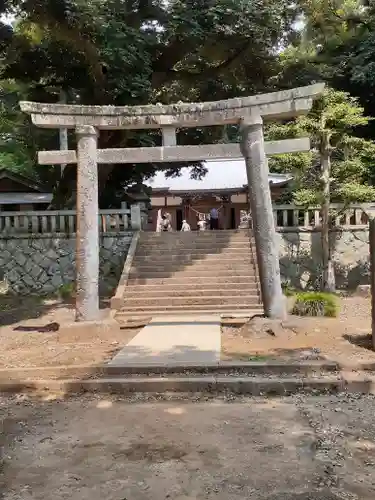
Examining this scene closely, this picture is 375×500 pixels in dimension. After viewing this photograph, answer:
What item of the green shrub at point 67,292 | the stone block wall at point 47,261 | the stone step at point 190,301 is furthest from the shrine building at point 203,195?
the stone step at point 190,301

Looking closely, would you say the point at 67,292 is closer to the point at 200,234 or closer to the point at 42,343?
the point at 200,234

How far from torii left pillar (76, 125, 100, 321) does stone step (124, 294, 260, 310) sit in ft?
8.72

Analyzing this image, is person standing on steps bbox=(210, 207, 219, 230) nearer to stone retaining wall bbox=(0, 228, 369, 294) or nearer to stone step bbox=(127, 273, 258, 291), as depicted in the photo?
stone retaining wall bbox=(0, 228, 369, 294)

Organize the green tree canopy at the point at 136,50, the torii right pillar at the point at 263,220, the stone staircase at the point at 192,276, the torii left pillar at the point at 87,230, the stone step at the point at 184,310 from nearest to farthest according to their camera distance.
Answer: the torii right pillar at the point at 263,220 < the torii left pillar at the point at 87,230 < the stone step at the point at 184,310 < the stone staircase at the point at 192,276 < the green tree canopy at the point at 136,50

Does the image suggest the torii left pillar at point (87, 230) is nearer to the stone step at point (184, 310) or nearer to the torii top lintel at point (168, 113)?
the torii top lintel at point (168, 113)

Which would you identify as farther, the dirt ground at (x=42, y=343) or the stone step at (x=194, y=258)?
the stone step at (x=194, y=258)

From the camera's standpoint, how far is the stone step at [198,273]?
42.6ft

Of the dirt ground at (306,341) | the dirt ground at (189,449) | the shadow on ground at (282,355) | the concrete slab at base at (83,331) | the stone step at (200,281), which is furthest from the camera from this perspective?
the stone step at (200,281)

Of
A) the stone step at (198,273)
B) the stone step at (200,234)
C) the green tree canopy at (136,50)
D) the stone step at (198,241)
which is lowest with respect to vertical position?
the stone step at (198,273)

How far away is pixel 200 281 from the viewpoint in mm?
12719

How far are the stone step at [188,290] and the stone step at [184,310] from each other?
0.57m

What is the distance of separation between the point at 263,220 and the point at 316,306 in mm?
2637

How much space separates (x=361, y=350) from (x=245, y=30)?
10204mm

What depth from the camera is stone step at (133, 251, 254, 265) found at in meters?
13.8
